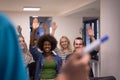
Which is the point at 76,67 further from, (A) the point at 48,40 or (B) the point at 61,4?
(B) the point at 61,4

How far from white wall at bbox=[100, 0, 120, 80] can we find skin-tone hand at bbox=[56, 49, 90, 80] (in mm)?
3778

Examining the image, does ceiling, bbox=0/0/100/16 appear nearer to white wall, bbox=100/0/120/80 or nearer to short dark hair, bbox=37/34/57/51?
white wall, bbox=100/0/120/80

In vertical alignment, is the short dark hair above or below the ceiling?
below

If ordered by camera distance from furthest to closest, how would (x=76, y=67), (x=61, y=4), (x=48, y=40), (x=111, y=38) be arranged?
(x=61, y=4) → (x=111, y=38) → (x=48, y=40) → (x=76, y=67)

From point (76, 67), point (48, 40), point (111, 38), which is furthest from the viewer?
point (111, 38)

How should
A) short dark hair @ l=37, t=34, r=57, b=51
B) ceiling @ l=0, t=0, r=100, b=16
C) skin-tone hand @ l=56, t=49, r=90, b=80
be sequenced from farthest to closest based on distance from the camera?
1. ceiling @ l=0, t=0, r=100, b=16
2. short dark hair @ l=37, t=34, r=57, b=51
3. skin-tone hand @ l=56, t=49, r=90, b=80

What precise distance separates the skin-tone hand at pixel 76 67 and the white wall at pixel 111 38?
3.78 metres

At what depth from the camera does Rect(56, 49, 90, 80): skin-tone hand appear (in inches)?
18.2

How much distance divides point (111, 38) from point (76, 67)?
385cm

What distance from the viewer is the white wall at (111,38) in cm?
Result: 420

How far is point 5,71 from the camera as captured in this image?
0.48 meters

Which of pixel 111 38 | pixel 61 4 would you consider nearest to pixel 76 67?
pixel 111 38

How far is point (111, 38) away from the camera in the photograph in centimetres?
423

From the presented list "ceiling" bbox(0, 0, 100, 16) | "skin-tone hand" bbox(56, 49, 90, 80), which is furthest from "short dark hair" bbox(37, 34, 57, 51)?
"skin-tone hand" bbox(56, 49, 90, 80)
